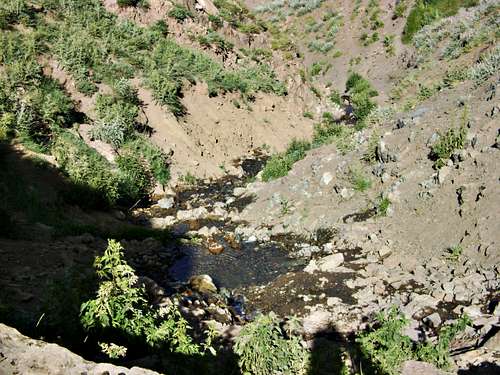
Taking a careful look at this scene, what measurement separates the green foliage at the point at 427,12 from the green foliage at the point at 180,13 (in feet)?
52.0

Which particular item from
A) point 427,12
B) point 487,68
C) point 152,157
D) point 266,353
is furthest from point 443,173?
point 427,12

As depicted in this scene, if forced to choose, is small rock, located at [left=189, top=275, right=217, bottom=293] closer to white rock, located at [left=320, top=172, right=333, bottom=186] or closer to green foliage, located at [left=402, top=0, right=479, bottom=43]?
white rock, located at [left=320, top=172, right=333, bottom=186]

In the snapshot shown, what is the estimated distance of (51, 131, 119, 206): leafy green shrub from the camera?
1431cm

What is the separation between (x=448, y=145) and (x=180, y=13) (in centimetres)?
2184

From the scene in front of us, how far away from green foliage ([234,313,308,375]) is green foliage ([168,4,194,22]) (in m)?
26.3

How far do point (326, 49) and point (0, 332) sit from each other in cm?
3895

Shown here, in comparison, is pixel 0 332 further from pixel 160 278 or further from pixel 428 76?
pixel 428 76

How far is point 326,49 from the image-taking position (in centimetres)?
3938

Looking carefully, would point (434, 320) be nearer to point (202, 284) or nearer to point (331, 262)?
point (331, 262)

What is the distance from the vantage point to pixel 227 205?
16.2m

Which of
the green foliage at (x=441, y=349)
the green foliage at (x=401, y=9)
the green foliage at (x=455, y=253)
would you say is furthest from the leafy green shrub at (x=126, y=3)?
the green foliage at (x=441, y=349)

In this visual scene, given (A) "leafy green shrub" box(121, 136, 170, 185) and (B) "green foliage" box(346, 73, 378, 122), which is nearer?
(A) "leafy green shrub" box(121, 136, 170, 185)

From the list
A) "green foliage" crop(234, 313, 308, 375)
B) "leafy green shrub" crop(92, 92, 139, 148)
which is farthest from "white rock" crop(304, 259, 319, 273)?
"leafy green shrub" crop(92, 92, 139, 148)

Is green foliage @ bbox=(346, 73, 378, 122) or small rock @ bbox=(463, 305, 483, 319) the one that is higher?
green foliage @ bbox=(346, 73, 378, 122)
